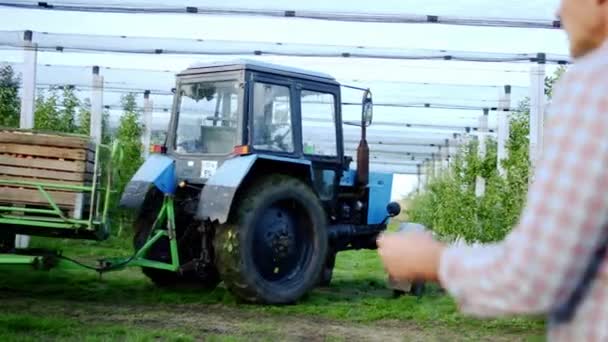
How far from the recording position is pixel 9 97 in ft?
42.4

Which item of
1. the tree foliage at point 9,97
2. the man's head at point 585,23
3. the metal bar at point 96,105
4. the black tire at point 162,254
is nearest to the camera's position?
the man's head at point 585,23

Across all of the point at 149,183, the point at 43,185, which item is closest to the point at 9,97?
the point at 149,183

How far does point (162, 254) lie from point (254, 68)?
5.90 feet

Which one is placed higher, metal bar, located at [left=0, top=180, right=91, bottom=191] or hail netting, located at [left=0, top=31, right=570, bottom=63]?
hail netting, located at [left=0, top=31, right=570, bottom=63]

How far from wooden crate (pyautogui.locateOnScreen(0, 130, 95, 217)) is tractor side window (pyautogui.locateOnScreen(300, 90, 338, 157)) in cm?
232

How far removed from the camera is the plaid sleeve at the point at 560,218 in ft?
3.23

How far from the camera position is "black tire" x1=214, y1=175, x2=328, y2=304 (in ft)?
22.9

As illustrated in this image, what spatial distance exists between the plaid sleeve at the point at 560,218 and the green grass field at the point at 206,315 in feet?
14.4

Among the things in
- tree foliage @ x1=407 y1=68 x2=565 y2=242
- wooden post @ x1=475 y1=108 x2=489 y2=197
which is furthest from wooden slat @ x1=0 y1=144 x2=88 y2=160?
wooden post @ x1=475 y1=108 x2=489 y2=197

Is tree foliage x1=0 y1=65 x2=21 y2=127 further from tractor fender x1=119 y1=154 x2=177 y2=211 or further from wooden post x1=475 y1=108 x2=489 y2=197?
wooden post x1=475 y1=108 x2=489 y2=197

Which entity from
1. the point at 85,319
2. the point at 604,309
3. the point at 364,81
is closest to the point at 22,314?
the point at 85,319

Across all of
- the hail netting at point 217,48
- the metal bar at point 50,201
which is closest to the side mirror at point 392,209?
the metal bar at point 50,201

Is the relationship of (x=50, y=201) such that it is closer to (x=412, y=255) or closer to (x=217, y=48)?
(x=412, y=255)

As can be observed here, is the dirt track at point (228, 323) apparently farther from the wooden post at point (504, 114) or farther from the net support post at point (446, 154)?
the net support post at point (446, 154)
